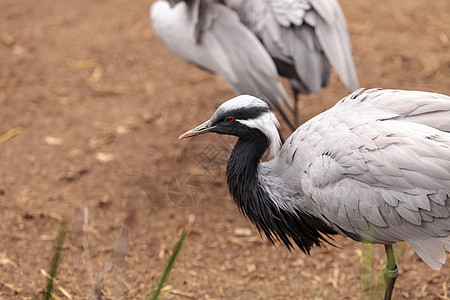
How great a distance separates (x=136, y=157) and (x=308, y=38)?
1456 mm

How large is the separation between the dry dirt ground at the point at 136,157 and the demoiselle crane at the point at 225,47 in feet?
1.53

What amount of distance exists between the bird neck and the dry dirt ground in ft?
1.56

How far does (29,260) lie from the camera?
3.57 meters

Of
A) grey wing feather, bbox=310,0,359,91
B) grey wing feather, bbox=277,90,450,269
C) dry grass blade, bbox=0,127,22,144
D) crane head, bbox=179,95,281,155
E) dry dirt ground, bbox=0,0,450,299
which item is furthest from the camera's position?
dry grass blade, bbox=0,127,22,144

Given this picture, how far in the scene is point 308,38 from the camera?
12.7ft

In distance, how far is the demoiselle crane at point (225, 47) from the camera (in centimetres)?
391

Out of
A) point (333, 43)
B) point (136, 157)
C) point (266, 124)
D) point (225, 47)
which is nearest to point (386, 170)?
point (266, 124)

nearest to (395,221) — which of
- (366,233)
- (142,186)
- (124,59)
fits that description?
(366,233)

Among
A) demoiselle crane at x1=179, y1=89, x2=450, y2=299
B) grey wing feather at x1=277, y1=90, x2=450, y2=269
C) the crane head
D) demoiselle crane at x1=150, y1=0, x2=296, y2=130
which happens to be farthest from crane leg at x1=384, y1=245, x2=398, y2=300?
demoiselle crane at x1=150, y1=0, x2=296, y2=130

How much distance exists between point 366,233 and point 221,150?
1522 mm

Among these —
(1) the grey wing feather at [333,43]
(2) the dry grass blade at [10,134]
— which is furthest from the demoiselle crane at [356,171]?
(2) the dry grass blade at [10,134]

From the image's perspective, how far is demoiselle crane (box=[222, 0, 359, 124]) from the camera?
12.7 feet

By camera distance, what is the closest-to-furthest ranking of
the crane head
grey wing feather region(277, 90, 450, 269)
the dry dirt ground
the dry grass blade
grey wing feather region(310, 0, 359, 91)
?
grey wing feather region(277, 90, 450, 269) → the crane head → the dry dirt ground → grey wing feather region(310, 0, 359, 91) → the dry grass blade

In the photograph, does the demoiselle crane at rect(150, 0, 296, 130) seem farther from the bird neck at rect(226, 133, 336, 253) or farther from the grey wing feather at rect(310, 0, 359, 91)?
the bird neck at rect(226, 133, 336, 253)
